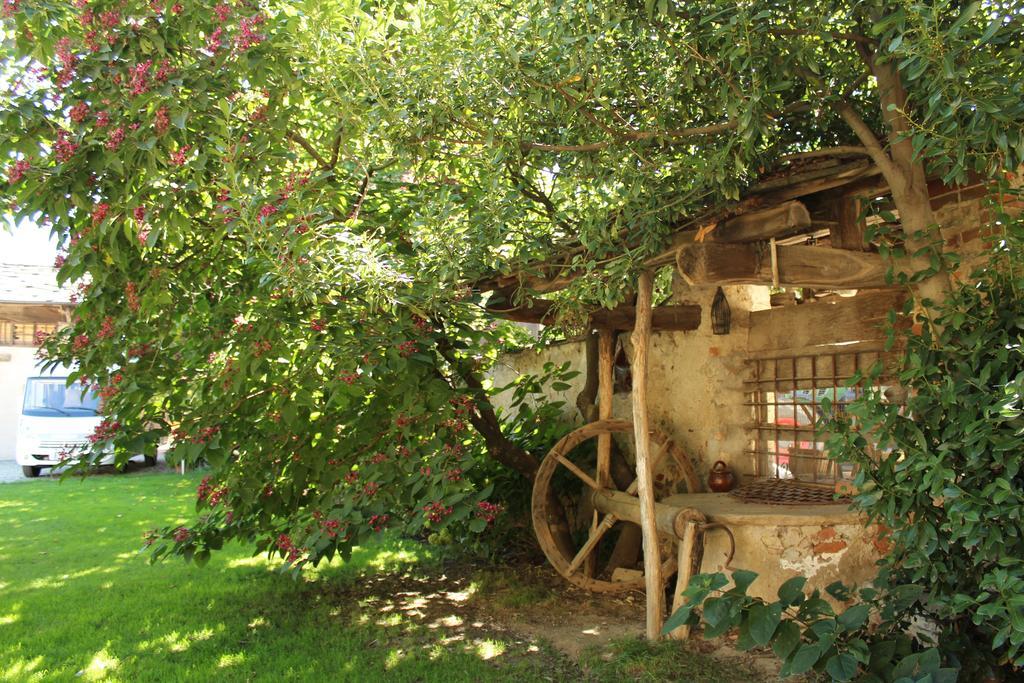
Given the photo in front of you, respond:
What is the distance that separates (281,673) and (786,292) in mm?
4882

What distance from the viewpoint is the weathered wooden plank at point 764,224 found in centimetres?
374

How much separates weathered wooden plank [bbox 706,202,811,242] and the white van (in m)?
11.5

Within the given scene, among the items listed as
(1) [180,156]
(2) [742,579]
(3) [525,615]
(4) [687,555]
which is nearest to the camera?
(2) [742,579]

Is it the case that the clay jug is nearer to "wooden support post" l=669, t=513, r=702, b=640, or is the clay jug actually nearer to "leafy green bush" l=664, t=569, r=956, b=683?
"wooden support post" l=669, t=513, r=702, b=640

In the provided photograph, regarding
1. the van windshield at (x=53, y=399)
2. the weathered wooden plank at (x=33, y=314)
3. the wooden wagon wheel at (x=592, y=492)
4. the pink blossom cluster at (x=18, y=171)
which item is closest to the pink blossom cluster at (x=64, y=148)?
the pink blossom cluster at (x=18, y=171)

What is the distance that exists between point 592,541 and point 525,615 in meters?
0.76

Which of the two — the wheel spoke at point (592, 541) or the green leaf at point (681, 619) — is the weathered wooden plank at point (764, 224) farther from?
the wheel spoke at point (592, 541)

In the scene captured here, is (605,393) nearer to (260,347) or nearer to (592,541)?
(592,541)

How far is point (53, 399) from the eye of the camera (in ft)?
48.1

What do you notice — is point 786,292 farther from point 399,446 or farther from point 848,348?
point 399,446

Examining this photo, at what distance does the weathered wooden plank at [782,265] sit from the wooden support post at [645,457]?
1.93 feet

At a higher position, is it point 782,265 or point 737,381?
point 782,265

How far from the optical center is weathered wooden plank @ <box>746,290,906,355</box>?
4672mm

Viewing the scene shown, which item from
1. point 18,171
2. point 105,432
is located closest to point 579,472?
point 105,432
